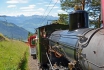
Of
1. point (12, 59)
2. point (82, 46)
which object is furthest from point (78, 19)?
point (12, 59)

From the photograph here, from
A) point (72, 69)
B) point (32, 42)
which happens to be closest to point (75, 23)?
point (72, 69)

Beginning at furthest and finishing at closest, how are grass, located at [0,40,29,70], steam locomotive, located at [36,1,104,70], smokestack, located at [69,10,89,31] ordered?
grass, located at [0,40,29,70] < smokestack, located at [69,10,89,31] < steam locomotive, located at [36,1,104,70]

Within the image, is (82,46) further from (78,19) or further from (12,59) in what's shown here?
(12,59)

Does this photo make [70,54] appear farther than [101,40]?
Yes

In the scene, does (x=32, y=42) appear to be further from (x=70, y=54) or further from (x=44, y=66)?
(x=70, y=54)

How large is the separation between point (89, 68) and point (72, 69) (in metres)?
1.40

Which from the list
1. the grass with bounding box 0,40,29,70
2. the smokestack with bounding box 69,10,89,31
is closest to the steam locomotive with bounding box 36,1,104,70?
the smokestack with bounding box 69,10,89,31

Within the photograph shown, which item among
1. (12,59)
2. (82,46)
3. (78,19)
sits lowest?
(12,59)

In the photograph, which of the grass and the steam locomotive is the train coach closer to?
the steam locomotive

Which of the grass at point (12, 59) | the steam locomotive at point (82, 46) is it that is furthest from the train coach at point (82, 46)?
the grass at point (12, 59)

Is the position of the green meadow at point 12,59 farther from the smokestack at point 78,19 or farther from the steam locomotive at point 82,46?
the smokestack at point 78,19

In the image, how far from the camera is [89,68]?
5.67 metres

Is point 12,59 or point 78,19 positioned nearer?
point 78,19

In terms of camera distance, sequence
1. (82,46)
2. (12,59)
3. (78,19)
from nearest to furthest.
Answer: (82,46) < (78,19) < (12,59)
